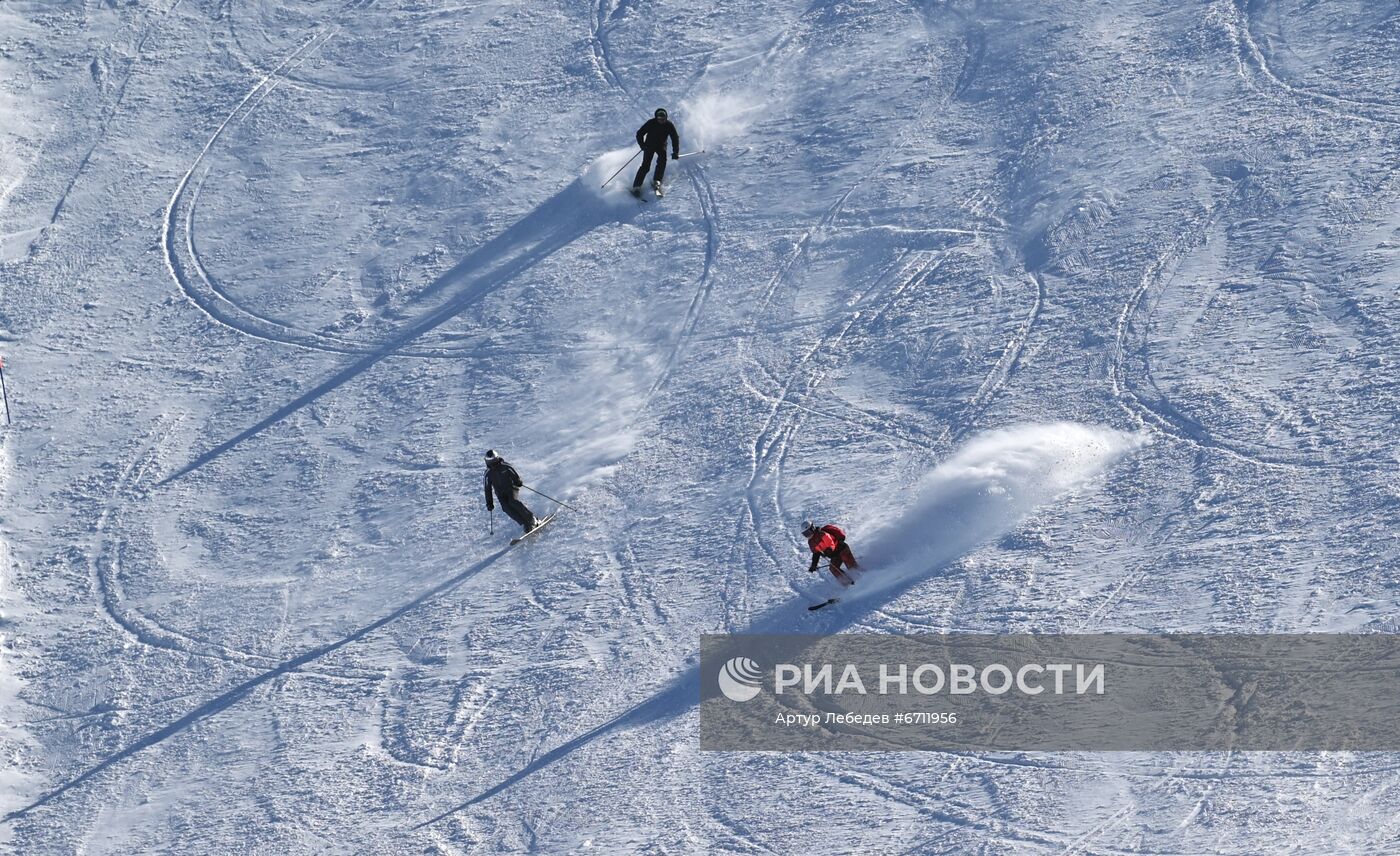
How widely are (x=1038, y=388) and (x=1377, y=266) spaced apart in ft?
10.3

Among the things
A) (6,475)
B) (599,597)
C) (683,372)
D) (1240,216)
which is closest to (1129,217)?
(1240,216)

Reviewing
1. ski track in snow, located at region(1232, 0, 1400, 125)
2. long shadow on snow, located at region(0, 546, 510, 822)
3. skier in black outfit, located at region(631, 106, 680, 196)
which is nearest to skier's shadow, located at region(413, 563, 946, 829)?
long shadow on snow, located at region(0, 546, 510, 822)

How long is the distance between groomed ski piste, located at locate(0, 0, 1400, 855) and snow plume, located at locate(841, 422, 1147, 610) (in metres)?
0.04

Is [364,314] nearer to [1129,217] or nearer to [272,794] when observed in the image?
[272,794]

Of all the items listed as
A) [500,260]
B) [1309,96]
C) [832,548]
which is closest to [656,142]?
[500,260]

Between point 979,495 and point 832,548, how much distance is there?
1479mm

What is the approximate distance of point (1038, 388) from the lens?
16.8m

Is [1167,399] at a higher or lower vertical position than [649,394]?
lower

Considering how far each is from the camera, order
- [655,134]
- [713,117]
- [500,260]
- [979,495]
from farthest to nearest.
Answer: [713,117] < [500,260] < [655,134] < [979,495]

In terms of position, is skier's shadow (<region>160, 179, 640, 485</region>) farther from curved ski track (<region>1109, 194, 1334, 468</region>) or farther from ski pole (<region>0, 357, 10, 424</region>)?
curved ski track (<region>1109, 194, 1334, 468</region>)

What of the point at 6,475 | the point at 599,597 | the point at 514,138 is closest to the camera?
the point at 599,597

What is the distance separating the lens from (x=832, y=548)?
606 inches

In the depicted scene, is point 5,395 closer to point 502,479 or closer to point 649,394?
point 502,479

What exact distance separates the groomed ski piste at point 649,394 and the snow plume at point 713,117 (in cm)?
5
